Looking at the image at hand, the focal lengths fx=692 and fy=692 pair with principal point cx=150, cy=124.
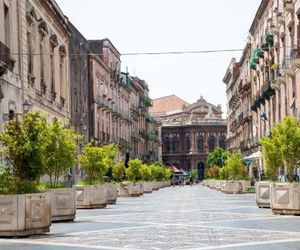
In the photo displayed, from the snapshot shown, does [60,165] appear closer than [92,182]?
Yes

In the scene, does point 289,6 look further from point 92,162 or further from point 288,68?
point 92,162

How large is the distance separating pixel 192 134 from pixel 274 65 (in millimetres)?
100366

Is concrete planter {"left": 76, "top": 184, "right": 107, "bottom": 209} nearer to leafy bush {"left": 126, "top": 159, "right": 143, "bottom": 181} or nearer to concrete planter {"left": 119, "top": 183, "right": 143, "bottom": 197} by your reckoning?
concrete planter {"left": 119, "top": 183, "right": 143, "bottom": 197}

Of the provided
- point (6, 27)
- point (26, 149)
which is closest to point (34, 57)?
point (6, 27)

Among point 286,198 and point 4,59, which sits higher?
point 4,59

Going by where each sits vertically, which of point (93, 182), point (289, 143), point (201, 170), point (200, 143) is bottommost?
point (93, 182)

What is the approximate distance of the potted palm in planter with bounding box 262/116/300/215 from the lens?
65.5ft

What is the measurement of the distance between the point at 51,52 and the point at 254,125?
33576 millimetres

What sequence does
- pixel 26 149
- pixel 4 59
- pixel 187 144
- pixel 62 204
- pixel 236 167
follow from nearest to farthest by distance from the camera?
1. pixel 26 149
2. pixel 62 204
3. pixel 4 59
4. pixel 236 167
5. pixel 187 144

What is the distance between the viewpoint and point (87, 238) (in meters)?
14.1

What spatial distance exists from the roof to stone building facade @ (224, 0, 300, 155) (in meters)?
89.2

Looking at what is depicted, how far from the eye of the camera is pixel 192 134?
479ft

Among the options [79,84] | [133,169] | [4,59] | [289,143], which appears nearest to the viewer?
[289,143]

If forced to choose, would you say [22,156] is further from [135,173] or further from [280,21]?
[135,173]
